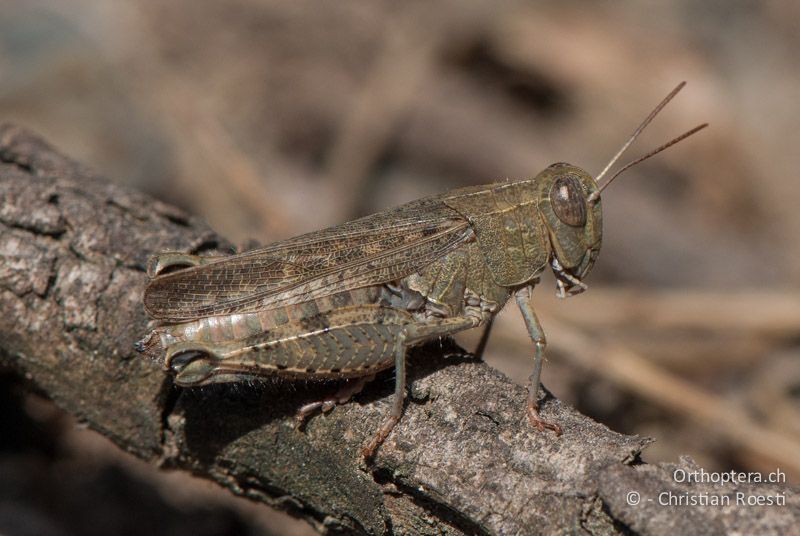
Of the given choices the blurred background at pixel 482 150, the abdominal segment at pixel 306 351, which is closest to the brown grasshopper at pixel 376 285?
the abdominal segment at pixel 306 351

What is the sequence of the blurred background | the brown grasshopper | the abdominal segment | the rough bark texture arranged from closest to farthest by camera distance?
the rough bark texture
the abdominal segment
the brown grasshopper
the blurred background

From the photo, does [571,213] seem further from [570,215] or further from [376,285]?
[376,285]

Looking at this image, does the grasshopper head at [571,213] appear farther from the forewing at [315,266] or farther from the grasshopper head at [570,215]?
the forewing at [315,266]

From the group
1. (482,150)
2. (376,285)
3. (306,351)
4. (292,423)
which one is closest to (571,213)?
(376,285)

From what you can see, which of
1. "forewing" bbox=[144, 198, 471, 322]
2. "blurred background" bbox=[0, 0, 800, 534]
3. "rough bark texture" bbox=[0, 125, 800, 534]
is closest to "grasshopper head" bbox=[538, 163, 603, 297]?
"forewing" bbox=[144, 198, 471, 322]

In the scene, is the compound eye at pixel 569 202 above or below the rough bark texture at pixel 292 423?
above

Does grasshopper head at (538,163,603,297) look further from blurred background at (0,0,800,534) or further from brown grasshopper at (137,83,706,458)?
blurred background at (0,0,800,534)
